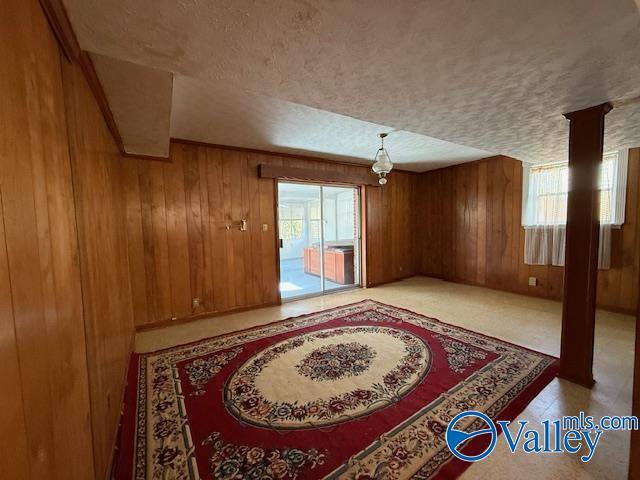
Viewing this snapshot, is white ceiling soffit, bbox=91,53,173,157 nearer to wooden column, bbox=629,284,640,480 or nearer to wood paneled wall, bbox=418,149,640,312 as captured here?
wooden column, bbox=629,284,640,480

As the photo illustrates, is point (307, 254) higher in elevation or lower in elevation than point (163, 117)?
lower

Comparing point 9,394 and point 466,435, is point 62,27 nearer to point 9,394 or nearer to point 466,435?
point 9,394

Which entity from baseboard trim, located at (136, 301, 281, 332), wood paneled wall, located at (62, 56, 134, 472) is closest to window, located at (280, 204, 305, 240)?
baseboard trim, located at (136, 301, 281, 332)

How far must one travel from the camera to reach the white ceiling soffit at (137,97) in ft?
4.71

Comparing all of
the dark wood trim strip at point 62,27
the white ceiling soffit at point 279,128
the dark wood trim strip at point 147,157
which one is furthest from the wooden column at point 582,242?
the dark wood trim strip at point 147,157

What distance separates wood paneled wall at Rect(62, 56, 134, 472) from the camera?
115 centimetres

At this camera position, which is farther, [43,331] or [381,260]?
[381,260]

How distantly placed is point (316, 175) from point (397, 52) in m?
3.09

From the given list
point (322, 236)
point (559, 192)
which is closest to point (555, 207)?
point (559, 192)

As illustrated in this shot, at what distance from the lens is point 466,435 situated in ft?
5.07

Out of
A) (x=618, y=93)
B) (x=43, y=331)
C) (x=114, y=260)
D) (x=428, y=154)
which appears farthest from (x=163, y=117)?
(x=428, y=154)

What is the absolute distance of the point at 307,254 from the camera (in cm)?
566

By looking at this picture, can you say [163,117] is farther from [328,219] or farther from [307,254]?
[307,254]

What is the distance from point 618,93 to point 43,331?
3037 millimetres
